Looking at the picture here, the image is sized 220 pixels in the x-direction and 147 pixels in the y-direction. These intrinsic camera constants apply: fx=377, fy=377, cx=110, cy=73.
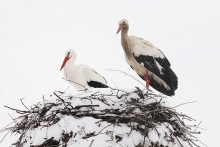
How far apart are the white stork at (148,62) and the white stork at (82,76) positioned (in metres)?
0.70

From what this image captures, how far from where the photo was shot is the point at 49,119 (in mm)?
3617

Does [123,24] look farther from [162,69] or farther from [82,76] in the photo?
[82,76]

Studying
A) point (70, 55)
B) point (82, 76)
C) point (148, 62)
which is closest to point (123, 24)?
point (148, 62)

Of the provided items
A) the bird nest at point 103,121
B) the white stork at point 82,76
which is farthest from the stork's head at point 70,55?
the bird nest at point 103,121

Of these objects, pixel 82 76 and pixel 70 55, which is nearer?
pixel 82 76

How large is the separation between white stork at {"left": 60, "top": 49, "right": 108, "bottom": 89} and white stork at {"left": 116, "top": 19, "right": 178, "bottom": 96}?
70 cm

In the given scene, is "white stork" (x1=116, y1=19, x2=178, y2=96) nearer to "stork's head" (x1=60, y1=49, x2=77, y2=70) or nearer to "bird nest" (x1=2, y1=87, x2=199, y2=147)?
"stork's head" (x1=60, y1=49, x2=77, y2=70)

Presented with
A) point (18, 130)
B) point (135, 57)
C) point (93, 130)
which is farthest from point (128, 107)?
point (135, 57)

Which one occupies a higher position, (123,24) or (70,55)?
(123,24)

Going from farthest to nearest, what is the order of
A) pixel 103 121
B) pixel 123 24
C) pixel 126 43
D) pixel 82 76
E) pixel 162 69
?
pixel 123 24 < pixel 126 43 < pixel 162 69 < pixel 82 76 < pixel 103 121

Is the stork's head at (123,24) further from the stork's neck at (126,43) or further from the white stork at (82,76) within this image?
the white stork at (82,76)

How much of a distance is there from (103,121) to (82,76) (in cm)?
303

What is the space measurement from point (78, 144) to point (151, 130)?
723mm

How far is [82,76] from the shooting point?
6.50 meters
